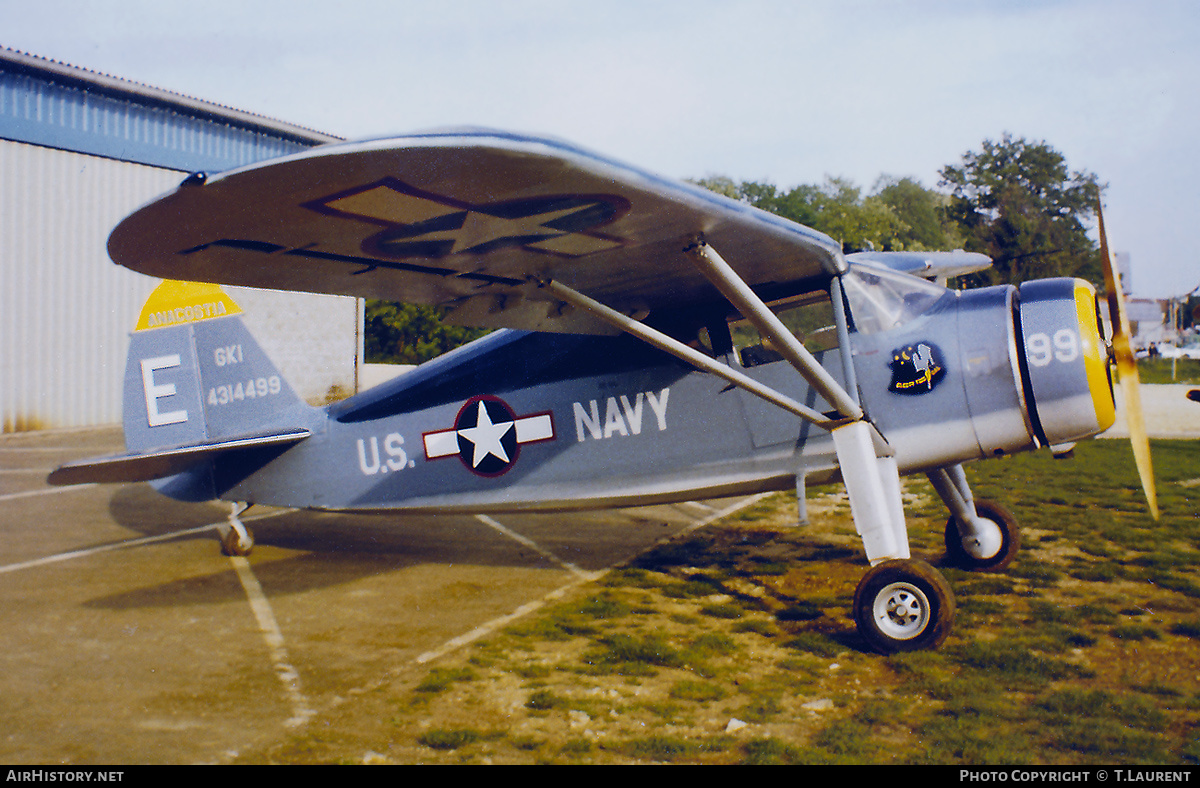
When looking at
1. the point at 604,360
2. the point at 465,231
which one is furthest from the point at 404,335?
the point at 465,231

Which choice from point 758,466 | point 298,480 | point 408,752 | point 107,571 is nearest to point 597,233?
point 758,466

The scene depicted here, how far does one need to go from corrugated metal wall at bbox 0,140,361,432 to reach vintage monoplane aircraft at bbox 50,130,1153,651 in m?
11.4

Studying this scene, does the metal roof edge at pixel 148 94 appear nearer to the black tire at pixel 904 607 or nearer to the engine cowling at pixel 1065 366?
the engine cowling at pixel 1065 366

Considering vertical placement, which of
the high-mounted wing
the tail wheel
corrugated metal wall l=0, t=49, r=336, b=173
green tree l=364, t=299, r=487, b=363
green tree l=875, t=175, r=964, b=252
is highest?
green tree l=875, t=175, r=964, b=252

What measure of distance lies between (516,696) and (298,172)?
8.73 ft

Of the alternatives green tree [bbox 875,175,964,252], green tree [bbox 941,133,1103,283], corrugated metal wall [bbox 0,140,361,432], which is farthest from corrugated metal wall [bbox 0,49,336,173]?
green tree [bbox 875,175,964,252]

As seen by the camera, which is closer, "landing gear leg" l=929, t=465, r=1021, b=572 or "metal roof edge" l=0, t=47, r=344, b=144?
"landing gear leg" l=929, t=465, r=1021, b=572

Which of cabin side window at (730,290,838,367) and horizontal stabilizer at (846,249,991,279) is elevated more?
horizontal stabilizer at (846,249,991,279)

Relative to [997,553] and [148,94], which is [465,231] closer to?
[997,553]

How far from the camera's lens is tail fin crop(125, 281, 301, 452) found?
708 cm

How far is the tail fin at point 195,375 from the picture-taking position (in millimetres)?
7078

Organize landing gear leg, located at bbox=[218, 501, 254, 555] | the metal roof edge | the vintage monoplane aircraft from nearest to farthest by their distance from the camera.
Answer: the vintage monoplane aircraft
landing gear leg, located at bbox=[218, 501, 254, 555]
the metal roof edge

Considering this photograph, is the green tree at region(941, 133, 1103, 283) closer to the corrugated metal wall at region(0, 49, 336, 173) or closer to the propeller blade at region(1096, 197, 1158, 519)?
the propeller blade at region(1096, 197, 1158, 519)

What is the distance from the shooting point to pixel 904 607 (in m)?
4.23
